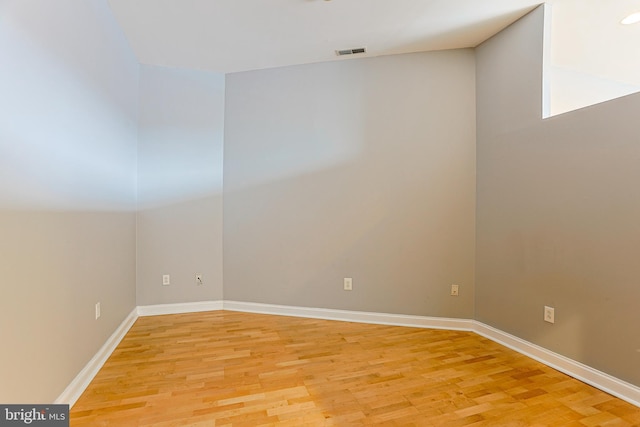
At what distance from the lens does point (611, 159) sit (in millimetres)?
1839

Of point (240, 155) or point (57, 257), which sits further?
point (240, 155)

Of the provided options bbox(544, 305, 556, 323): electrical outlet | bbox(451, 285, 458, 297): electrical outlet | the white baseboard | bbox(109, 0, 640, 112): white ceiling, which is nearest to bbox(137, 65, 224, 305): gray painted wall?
the white baseboard

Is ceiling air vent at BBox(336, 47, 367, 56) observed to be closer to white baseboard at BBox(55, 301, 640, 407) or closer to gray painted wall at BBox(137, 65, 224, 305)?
gray painted wall at BBox(137, 65, 224, 305)

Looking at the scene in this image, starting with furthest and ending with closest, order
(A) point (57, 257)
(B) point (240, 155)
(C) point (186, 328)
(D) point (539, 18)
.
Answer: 1. (B) point (240, 155)
2. (C) point (186, 328)
3. (D) point (539, 18)
4. (A) point (57, 257)

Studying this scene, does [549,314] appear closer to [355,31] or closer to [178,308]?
[355,31]

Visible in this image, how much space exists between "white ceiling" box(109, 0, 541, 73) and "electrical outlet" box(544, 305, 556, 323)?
2183 millimetres

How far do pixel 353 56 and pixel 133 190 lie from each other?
2.53 metres

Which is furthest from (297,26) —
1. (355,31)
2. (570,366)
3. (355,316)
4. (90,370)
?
(570,366)

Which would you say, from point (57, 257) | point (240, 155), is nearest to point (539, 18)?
point (240, 155)

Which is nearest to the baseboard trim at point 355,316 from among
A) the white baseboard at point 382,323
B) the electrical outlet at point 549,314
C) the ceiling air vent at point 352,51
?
the white baseboard at point 382,323

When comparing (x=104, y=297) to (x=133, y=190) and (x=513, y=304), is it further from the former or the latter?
(x=513, y=304)

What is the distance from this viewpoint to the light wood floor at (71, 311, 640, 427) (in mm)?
1586

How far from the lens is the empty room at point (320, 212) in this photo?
1585mm

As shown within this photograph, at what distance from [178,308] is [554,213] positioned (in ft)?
11.4
